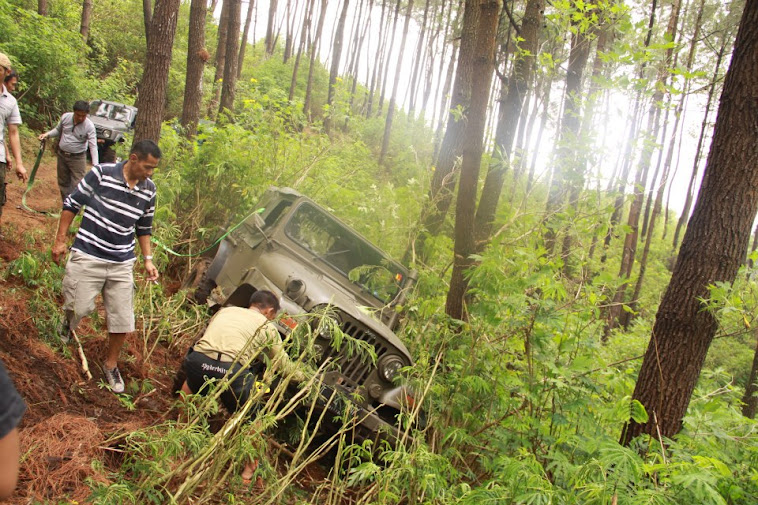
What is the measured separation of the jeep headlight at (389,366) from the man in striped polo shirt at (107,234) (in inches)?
81.2

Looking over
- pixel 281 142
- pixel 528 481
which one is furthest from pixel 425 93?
pixel 528 481

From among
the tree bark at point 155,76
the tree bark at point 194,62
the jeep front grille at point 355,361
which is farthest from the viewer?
the tree bark at point 194,62

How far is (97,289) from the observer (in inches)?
165

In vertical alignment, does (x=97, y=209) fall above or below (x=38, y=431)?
above

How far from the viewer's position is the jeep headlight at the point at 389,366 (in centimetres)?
492

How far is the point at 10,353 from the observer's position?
4.03m

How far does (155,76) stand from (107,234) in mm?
4342

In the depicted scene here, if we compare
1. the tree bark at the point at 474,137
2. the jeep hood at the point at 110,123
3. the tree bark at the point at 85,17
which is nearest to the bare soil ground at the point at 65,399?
the tree bark at the point at 474,137

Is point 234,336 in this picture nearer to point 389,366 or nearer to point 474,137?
point 389,366

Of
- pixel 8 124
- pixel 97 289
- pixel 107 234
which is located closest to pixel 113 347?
pixel 97 289

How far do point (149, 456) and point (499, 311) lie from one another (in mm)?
2918

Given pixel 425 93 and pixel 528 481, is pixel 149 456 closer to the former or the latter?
pixel 528 481

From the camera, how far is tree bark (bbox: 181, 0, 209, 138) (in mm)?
11547

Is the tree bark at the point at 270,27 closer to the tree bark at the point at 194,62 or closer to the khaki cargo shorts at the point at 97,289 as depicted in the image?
the tree bark at the point at 194,62
